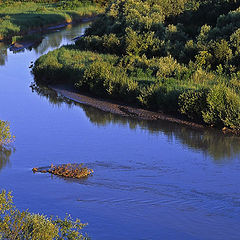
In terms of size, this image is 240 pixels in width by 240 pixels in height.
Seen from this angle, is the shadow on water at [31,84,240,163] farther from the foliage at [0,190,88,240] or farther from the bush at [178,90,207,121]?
the foliage at [0,190,88,240]

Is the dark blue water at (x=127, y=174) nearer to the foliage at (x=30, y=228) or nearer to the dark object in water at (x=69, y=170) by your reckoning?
the dark object in water at (x=69, y=170)

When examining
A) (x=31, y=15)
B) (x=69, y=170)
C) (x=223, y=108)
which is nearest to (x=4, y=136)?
(x=69, y=170)

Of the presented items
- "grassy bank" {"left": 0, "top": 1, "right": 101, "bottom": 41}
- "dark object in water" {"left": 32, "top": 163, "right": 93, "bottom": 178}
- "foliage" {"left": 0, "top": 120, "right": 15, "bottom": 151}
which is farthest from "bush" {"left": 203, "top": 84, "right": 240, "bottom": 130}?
"grassy bank" {"left": 0, "top": 1, "right": 101, "bottom": 41}

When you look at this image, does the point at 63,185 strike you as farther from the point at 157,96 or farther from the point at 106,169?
the point at 157,96

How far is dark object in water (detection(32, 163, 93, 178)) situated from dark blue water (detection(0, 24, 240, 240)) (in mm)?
190

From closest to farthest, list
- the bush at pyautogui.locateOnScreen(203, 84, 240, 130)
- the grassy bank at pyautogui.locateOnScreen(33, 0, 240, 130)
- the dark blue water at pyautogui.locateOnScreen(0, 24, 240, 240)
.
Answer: the dark blue water at pyautogui.locateOnScreen(0, 24, 240, 240) < the bush at pyautogui.locateOnScreen(203, 84, 240, 130) < the grassy bank at pyautogui.locateOnScreen(33, 0, 240, 130)

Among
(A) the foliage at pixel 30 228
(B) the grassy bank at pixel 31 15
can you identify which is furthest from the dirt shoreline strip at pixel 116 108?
(B) the grassy bank at pixel 31 15

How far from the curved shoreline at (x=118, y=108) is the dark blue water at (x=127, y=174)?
13.9 inches

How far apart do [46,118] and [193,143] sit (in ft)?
18.4

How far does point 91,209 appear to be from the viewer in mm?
11688

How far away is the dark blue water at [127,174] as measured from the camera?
11102 millimetres

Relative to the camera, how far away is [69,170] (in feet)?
44.6

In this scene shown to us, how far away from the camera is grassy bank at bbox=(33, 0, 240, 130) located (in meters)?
18.3

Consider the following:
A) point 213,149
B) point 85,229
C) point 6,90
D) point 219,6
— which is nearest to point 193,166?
point 213,149
